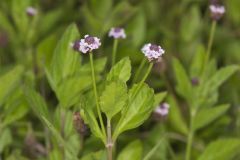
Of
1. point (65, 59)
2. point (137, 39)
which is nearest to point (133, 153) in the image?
point (65, 59)

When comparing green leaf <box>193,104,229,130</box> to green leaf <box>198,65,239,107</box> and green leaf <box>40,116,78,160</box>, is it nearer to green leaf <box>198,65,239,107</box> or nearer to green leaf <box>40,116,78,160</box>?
green leaf <box>198,65,239,107</box>

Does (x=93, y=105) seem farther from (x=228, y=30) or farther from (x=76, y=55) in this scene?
(x=228, y=30)

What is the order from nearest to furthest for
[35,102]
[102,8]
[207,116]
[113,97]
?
1. [113,97]
2. [35,102]
3. [207,116]
4. [102,8]

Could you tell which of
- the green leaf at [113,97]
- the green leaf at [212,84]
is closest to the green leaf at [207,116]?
the green leaf at [212,84]

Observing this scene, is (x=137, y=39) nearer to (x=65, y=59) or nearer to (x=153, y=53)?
(x=65, y=59)

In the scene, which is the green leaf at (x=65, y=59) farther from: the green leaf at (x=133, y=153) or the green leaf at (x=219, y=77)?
the green leaf at (x=219, y=77)

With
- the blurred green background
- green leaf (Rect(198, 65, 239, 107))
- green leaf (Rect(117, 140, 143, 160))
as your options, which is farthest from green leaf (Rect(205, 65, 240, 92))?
green leaf (Rect(117, 140, 143, 160))
